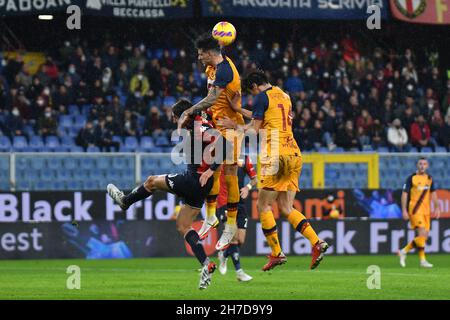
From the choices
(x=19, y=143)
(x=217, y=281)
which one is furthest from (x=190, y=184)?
(x=19, y=143)

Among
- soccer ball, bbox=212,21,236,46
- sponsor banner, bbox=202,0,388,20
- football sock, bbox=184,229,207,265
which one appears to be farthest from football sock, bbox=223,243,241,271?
sponsor banner, bbox=202,0,388,20

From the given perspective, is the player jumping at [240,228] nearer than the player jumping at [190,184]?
No

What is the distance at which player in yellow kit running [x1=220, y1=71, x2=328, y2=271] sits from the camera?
48.1ft

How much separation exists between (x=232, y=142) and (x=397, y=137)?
1521cm

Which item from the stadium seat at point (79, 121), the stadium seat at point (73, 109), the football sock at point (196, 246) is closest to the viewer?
the football sock at point (196, 246)

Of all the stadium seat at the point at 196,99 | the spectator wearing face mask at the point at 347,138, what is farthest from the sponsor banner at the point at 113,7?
the spectator wearing face mask at the point at 347,138

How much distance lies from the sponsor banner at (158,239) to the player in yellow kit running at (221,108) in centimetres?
769

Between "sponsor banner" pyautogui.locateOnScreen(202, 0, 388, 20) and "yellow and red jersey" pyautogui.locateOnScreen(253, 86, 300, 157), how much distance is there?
Result: 15.4m

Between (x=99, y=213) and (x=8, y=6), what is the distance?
7064mm

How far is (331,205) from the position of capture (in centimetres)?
2502

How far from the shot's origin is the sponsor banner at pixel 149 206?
23.6 m

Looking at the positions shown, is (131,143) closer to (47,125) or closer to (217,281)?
(47,125)

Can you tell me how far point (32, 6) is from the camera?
28219 mm

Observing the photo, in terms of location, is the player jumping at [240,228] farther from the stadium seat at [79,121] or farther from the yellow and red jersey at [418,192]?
the stadium seat at [79,121]
